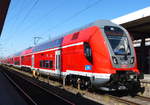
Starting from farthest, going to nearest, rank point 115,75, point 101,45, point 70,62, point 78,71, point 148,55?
point 148,55, point 70,62, point 78,71, point 101,45, point 115,75

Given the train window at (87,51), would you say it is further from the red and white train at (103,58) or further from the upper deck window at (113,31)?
the upper deck window at (113,31)

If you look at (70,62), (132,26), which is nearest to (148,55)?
(132,26)

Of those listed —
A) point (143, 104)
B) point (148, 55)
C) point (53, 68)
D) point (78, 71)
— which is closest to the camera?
point (143, 104)

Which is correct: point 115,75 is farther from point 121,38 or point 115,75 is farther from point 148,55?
point 148,55

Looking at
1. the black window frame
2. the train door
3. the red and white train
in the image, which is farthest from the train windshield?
the train door

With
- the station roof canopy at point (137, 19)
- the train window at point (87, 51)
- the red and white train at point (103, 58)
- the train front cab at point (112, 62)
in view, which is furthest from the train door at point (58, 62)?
the station roof canopy at point (137, 19)

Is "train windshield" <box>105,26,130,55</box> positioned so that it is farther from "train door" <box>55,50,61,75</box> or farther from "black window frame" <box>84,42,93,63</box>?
"train door" <box>55,50,61,75</box>

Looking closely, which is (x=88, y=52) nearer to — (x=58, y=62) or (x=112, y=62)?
(x=112, y=62)

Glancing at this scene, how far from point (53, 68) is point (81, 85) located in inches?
167

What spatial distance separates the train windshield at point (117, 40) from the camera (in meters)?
11.1

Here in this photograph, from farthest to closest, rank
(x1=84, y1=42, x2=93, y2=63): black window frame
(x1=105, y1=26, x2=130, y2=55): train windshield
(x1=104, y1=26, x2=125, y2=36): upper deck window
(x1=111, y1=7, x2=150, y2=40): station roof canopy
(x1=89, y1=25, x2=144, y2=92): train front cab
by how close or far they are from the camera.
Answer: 1. (x1=111, y1=7, x2=150, y2=40): station roof canopy
2. (x1=104, y1=26, x2=125, y2=36): upper deck window
3. (x1=84, y1=42, x2=93, y2=63): black window frame
4. (x1=105, y1=26, x2=130, y2=55): train windshield
5. (x1=89, y1=25, x2=144, y2=92): train front cab

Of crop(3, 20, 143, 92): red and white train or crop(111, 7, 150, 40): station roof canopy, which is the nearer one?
crop(3, 20, 143, 92): red and white train

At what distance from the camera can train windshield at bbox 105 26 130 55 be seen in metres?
11.1

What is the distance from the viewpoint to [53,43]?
1714 cm
